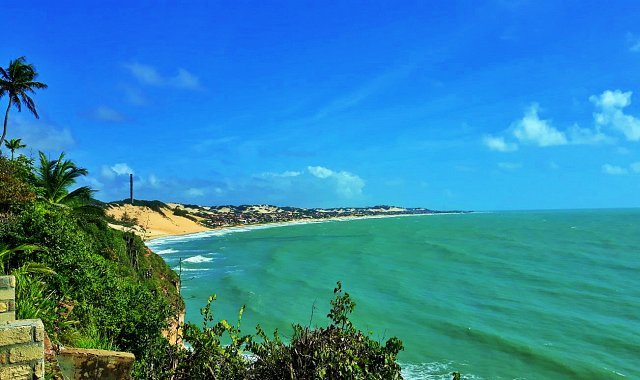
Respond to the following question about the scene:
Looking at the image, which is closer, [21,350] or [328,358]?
[21,350]

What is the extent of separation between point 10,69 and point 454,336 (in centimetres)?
3734

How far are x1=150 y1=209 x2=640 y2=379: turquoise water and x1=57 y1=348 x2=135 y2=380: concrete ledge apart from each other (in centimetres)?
955

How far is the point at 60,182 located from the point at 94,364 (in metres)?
16.2

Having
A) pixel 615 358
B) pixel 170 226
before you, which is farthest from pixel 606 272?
pixel 170 226

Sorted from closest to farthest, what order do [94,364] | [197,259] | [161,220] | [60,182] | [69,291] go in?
[94,364], [69,291], [60,182], [197,259], [161,220]

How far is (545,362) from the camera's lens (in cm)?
1625

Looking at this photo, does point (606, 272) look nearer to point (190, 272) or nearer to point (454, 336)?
point (454, 336)

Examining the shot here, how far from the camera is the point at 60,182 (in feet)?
66.2

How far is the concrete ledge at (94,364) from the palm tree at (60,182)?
48.4 feet

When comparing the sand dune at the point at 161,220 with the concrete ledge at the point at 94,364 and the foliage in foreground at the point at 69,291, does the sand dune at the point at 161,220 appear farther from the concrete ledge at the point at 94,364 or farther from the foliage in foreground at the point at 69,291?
the concrete ledge at the point at 94,364

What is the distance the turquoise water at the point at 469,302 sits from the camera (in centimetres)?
1662

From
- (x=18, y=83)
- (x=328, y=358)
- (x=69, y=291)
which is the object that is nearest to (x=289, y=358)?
(x=328, y=358)

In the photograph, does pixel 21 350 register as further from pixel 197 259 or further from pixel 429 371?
pixel 197 259

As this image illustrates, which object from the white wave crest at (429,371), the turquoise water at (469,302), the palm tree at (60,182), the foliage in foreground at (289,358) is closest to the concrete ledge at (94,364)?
the foliage in foreground at (289,358)
